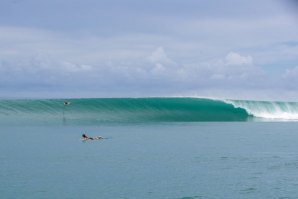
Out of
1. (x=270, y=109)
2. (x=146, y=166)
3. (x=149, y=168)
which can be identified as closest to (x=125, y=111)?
(x=270, y=109)

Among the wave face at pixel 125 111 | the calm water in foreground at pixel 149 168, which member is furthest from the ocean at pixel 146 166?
the wave face at pixel 125 111

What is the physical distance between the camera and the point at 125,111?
43.3 metres

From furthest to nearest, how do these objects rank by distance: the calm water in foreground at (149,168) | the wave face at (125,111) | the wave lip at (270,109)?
the wave lip at (270,109) → the wave face at (125,111) → the calm water in foreground at (149,168)

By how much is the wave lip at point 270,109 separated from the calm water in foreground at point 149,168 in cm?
2299

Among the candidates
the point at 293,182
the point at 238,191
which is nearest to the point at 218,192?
the point at 238,191

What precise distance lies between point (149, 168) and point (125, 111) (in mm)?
27009

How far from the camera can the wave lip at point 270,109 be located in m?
48.4

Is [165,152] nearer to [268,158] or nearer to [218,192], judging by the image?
[268,158]

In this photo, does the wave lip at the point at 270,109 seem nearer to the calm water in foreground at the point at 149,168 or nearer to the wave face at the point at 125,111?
the wave face at the point at 125,111

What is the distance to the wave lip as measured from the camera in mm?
48375

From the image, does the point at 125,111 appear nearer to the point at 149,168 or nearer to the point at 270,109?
the point at 270,109

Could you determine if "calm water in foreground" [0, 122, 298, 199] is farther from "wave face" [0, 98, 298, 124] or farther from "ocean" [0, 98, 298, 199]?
"wave face" [0, 98, 298, 124]

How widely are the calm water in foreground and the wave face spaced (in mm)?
15370

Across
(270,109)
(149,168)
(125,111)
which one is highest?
(270,109)
